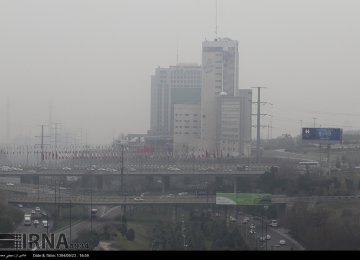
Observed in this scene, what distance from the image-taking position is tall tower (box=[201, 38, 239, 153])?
20.5 m

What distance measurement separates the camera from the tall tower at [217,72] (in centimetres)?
2048

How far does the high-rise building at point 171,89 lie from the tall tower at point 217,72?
2700 mm

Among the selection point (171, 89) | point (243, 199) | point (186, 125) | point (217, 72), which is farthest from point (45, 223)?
point (171, 89)

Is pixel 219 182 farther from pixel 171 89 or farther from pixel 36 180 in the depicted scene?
pixel 171 89

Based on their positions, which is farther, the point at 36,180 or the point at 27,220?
the point at 36,180

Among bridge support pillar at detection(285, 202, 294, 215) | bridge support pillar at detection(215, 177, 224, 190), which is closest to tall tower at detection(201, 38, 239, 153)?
bridge support pillar at detection(215, 177, 224, 190)

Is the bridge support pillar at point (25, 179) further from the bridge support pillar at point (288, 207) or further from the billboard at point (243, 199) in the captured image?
the bridge support pillar at point (288, 207)

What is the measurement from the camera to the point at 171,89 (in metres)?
25.6

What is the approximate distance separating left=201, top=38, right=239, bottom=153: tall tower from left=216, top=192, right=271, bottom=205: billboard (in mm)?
12466

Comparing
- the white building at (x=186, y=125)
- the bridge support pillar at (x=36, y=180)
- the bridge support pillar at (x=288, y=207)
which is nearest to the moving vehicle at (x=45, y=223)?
the bridge support pillar at (x=288, y=207)

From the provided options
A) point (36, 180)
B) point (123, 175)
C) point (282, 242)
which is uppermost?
point (123, 175)

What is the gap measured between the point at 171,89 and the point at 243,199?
18433 millimetres

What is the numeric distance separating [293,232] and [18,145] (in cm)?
1225

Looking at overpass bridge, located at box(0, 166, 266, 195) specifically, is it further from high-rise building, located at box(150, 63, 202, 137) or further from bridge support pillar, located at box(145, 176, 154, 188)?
high-rise building, located at box(150, 63, 202, 137)
